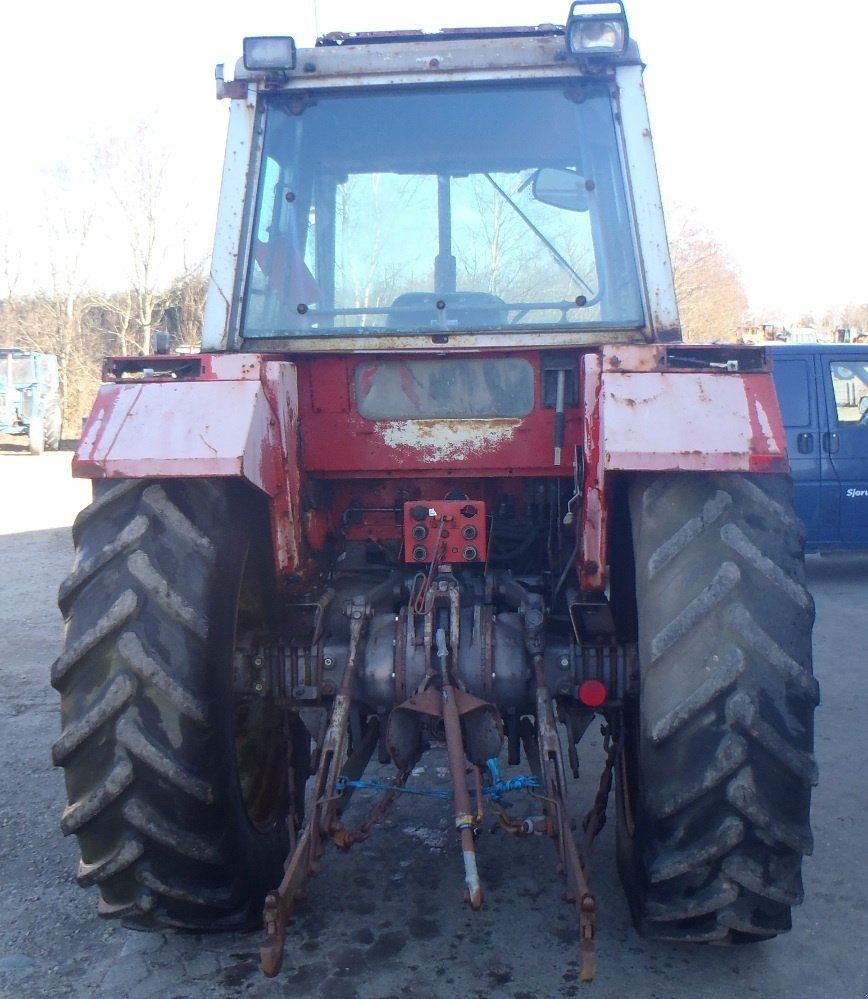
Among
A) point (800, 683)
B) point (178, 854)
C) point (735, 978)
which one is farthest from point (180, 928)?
point (800, 683)

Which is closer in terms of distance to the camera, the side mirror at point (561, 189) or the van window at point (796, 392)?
the side mirror at point (561, 189)

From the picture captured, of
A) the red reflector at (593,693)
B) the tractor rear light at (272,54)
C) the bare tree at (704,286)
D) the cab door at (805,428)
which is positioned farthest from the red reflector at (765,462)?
the bare tree at (704,286)

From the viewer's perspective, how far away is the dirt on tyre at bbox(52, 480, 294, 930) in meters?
2.51

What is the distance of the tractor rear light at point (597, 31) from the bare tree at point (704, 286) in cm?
2241

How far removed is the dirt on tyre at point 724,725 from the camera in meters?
2.39

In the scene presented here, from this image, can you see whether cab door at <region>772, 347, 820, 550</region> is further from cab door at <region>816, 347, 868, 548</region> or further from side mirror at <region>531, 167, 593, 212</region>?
side mirror at <region>531, 167, 593, 212</region>

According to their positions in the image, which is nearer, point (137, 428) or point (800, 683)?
point (800, 683)

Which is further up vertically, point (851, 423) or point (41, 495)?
point (41, 495)

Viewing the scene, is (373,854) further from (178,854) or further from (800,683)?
(800,683)

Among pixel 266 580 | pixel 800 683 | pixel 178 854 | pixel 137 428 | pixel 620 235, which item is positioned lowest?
pixel 178 854

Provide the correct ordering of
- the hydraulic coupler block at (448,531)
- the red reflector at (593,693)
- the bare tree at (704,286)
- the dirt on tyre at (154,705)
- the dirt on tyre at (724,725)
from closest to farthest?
the dirt on tyre at (724,725) → the dirt on tyre at (154,705) → the red reflector at (593,693) → the hydraulic coupler block at (448,531) → the bare tree at (704,286)

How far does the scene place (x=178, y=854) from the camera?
2.54 metres

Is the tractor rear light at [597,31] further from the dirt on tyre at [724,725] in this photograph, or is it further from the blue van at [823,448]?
the blue van at [823,448]

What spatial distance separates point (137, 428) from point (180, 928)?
130 centimetres
